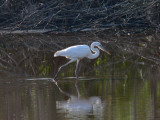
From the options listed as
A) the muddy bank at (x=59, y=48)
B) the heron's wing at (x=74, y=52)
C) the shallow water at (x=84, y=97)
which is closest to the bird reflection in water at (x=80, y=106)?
the shallow water at (x=84, y=97)

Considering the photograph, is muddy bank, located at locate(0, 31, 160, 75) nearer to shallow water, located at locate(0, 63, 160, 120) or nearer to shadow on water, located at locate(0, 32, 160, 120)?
shadow on water, located at locate(0, 32, 160, 120)

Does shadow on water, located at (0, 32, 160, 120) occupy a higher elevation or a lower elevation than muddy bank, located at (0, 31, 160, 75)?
lower

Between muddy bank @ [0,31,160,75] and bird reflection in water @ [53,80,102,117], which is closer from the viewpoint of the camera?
bird reflection in water @ [53,80,102,117]

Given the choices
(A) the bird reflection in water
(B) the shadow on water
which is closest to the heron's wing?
(B) the shadow on water

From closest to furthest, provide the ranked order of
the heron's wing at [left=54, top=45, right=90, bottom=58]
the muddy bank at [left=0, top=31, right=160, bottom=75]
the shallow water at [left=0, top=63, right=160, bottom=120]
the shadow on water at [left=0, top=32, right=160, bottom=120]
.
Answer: the shallow water at [left=0, top=63, right=160, bottom=120] → the shadow on water at [left=0, top=32, right=160, bottom=120] → the heron's wing at [left=54, top=45, right=90, bottom=58] → the muddy bank at [left=0, top=31, right=160, bottom=75]

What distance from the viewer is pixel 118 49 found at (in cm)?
1147

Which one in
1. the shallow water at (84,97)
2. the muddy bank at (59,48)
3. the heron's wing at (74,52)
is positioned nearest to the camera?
the shallow water at (84,97)

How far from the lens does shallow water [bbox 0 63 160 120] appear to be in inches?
223

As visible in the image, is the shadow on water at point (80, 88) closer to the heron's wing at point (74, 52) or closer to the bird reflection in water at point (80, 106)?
the bird reflection in water at point (80, 106)

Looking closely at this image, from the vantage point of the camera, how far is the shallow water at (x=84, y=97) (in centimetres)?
566

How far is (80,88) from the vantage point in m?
8.23

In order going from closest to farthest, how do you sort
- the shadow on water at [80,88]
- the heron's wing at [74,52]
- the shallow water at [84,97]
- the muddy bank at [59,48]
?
the shallow water at [84,97] → the shadow on water at [80,88] → the heron's wing at [74,52] → the muddy bank at [59,48]

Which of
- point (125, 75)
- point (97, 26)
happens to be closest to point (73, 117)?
point (125, 75)

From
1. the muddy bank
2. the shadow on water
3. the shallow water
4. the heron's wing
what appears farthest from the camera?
the muddy bank
